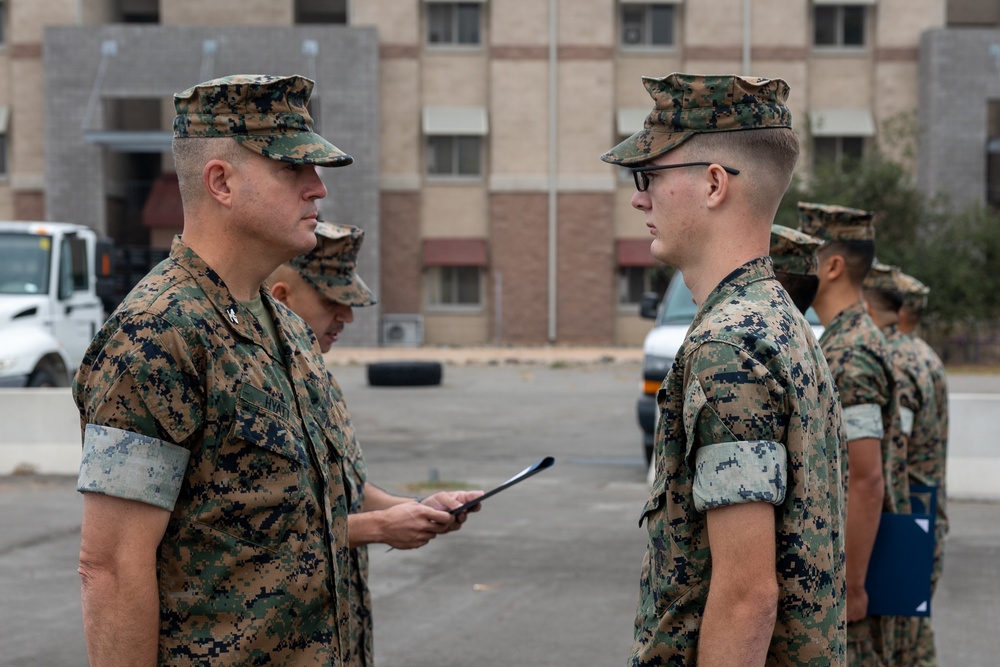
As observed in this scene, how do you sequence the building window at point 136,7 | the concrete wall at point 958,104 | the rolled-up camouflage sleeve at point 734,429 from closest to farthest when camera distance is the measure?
1. the rolled-up camouflage sleeve at point 734,429
2. the concrete wall at point 958,104
3. the building window at point 136,7

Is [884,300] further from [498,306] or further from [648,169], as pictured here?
[498,306]

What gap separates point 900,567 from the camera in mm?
4293

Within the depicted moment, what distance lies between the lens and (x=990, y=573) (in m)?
8.88

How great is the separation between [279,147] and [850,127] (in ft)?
122

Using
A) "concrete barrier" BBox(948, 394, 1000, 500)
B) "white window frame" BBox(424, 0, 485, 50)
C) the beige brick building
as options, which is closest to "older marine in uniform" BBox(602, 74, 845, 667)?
"concrete barrier" BBox(948, 394, 1000, 500)

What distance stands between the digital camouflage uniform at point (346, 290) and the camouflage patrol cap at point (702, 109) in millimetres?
1448

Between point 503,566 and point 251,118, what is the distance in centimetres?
643

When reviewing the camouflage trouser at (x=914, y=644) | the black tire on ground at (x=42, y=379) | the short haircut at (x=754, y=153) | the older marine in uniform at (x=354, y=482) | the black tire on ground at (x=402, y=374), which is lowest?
the black tire on ground at (x=402, y=374)

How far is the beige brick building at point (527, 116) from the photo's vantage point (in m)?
37.7

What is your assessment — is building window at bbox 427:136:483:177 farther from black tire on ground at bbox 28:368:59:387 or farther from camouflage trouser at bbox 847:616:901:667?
camouflage trouser at bbox 847:616:901:667

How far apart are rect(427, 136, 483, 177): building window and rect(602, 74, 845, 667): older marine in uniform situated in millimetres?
35591

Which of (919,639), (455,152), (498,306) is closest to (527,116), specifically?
(455,152)

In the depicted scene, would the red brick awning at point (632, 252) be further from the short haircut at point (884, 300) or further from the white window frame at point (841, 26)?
the short haircut at point (884, 300)

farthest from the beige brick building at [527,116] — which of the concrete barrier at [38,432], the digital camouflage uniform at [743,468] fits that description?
the digital camouflage uniform at [743,468]
